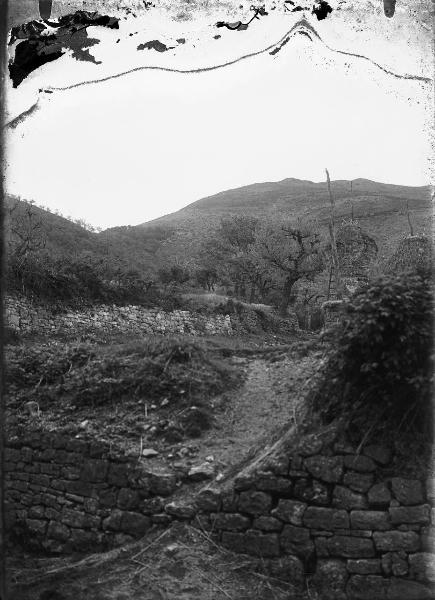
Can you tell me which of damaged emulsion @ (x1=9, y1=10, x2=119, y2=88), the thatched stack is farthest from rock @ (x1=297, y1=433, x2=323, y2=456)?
the thatched stack

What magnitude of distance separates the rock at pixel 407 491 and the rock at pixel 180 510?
6.49ft

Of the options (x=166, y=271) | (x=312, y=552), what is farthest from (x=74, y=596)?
(x=166, y=271)

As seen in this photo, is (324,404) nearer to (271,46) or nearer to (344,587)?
(344,587)

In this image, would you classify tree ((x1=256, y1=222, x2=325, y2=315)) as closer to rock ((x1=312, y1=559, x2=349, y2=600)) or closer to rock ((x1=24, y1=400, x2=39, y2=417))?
rock ((x1=24, y1=400, x2=39, y2=417))

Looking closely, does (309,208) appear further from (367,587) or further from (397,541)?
(367,587)

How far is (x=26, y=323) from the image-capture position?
46.3 feet

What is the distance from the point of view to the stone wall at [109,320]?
557 inches

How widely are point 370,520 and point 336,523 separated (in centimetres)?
31

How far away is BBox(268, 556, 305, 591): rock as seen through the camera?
15.3ft

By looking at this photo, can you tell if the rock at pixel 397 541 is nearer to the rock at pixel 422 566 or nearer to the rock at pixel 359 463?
the rock at pixel 422 566

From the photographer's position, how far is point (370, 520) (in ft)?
15.1

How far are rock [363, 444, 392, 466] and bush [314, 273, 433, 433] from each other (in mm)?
211

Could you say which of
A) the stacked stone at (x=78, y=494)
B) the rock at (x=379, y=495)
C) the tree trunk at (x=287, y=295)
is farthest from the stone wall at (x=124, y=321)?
the rock at (x=379, y=495)

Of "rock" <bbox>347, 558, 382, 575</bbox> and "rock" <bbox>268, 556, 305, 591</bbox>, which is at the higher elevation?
"rock" <bbox>347, 558, 382, 575</bbox>
